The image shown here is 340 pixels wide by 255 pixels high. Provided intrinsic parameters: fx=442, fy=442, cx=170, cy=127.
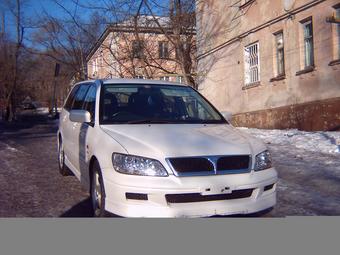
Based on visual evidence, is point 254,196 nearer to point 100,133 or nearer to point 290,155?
point 100,133

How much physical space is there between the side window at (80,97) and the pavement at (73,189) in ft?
4.02

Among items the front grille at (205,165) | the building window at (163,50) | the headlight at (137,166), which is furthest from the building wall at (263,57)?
the headlight at (137,166)

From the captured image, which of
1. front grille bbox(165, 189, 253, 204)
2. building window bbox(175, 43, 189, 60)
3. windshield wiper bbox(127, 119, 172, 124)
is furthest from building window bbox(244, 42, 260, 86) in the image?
front grille bbox(165, 189, 253, 204)

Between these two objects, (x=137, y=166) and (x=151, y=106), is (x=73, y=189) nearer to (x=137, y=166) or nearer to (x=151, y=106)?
(x=151, y=106)

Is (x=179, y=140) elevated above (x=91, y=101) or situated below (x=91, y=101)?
below

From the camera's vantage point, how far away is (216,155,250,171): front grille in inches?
168

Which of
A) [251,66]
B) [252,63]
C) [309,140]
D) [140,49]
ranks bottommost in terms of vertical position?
[309,140]

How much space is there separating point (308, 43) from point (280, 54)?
1.83 meters

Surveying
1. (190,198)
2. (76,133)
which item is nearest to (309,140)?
(76,133)

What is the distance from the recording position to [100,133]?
16.1 feet

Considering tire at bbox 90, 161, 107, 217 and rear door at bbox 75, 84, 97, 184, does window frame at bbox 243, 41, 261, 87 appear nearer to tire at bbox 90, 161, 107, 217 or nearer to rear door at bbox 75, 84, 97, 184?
rear door at bbox 75, 84, 97, 184

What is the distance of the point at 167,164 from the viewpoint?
414 cm

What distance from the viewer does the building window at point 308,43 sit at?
587 inches

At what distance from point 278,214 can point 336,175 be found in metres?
2.88
